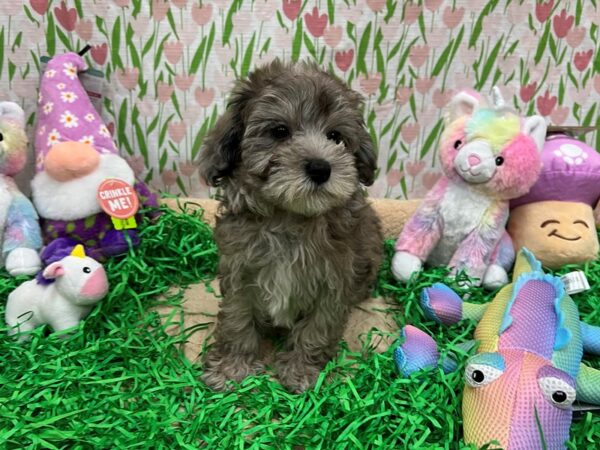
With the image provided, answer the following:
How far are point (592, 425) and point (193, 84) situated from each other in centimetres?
265

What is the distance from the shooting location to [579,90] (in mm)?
3195

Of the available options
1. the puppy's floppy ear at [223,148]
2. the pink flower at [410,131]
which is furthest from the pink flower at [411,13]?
the puppy's floppy ear at [223,148]

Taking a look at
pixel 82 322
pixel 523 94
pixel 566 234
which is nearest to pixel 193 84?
pixel 82 322

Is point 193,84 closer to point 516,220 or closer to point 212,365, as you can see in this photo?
point 212,365

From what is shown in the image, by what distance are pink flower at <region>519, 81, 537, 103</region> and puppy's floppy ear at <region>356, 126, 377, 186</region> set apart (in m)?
1.62

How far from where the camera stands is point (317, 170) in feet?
5.61

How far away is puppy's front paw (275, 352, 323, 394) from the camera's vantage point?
81.5 inches

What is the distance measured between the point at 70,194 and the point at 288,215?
138 cm

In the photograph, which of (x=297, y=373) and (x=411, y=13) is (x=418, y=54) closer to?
(x=411, y=13)

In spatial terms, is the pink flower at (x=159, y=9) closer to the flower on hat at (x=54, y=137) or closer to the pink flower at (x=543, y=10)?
the flower on hat at (x=54, y=137)

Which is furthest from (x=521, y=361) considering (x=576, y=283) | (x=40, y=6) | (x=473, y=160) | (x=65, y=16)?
(x=40, y=6)

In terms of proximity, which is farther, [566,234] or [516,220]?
→ [516,220]

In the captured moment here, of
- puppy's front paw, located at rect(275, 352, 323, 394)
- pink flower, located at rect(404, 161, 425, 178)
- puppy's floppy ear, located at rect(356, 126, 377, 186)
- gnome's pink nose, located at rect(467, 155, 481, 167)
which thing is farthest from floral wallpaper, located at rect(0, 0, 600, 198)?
puppy's front paw, located at rect(275, 352, 323, 394)

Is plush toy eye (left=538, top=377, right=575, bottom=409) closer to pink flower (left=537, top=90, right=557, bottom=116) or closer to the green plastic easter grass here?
the green plastic easter grass
